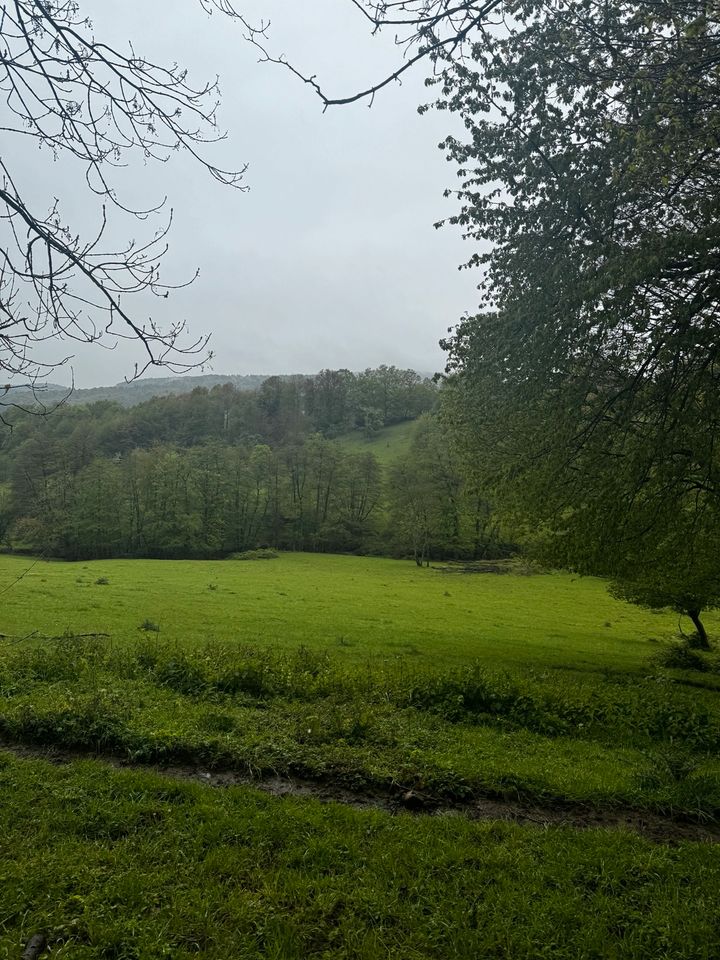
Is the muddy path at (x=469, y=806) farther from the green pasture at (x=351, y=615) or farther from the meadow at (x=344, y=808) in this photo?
the green pasture at (x=351, y=615)

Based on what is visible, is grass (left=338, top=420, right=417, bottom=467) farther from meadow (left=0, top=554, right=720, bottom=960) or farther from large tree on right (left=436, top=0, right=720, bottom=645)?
meadow (left=0, top=554, right=720, bottom=960)

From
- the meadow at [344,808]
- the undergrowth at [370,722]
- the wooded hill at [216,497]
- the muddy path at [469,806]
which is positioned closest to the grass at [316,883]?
the meadow at [344,808]

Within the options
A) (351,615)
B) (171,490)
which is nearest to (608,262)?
(351,615)

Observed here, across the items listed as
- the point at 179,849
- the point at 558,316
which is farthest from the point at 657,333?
the point at 179,849

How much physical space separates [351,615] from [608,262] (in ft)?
67.7

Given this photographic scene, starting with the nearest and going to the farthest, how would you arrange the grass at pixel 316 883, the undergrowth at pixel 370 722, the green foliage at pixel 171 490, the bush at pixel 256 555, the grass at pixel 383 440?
the grass at pixel 316 883 → the undergrowth at pixel 370 722 → the bush at pixel 256 555 → the green foliage at pixel 171 490 → the grass at pixel 383 440

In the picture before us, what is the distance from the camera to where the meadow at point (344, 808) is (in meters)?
4.71

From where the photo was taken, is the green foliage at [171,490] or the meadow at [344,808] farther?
the green foliage at [171,490]

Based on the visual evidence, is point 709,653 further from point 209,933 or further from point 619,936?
point 209,933

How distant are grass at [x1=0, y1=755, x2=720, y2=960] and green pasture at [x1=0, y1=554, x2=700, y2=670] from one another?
521 cm

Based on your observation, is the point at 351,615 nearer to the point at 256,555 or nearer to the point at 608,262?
the point at 608,262

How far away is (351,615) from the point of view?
26.5m

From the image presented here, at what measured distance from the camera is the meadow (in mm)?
4715

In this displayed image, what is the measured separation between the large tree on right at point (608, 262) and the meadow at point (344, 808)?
16.9 ft
